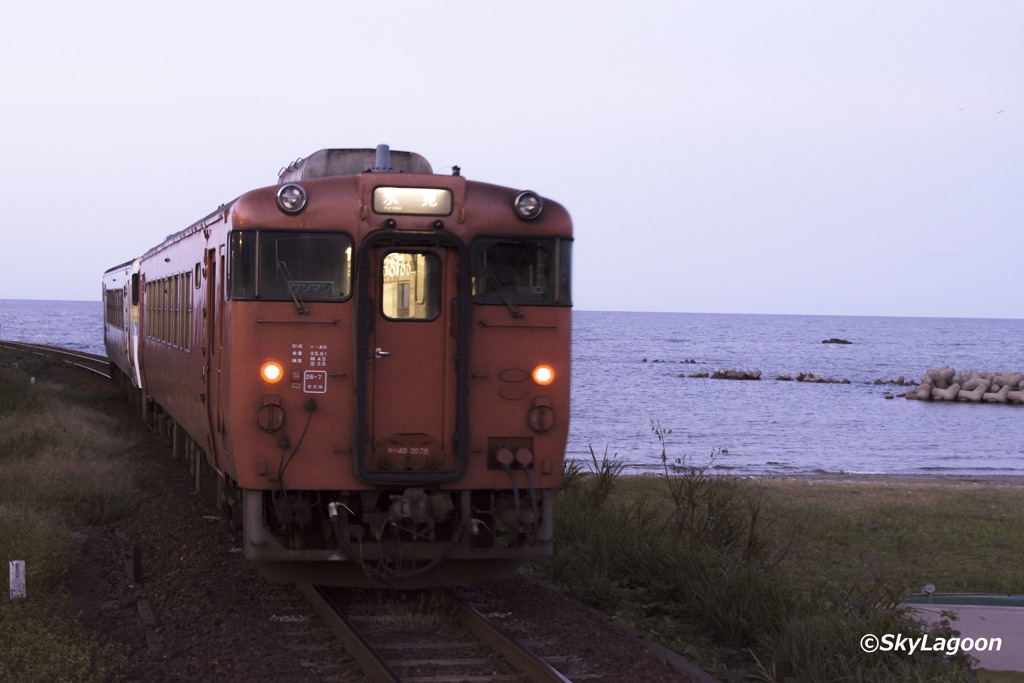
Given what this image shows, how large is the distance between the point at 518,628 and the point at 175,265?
6.81 metres

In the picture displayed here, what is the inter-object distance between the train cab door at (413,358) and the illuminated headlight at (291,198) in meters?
0.56

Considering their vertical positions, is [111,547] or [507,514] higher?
[507,514]

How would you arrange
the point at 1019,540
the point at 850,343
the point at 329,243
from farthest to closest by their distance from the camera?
the point at 850,343 → the point at 1019,540 → the point at 329,243

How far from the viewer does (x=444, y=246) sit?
26.4ft

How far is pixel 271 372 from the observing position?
7.85 meters

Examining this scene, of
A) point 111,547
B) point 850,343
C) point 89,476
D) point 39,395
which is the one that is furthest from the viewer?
point 850,343

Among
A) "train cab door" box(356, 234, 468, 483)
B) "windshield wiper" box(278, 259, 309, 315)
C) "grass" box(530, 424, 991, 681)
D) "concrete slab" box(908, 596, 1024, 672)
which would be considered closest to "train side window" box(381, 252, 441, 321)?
"train cab door" box(356, 234, 468, 483)

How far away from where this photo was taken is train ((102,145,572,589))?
7867mm

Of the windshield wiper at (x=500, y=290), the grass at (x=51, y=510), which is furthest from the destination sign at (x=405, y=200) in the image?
the grass at (x=51, y=510)

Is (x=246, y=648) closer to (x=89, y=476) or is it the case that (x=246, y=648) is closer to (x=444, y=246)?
(x=444, y=246)

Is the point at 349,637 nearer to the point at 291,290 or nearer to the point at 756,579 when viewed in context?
the point at 291,290

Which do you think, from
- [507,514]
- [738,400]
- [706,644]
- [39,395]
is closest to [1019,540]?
[706,644]

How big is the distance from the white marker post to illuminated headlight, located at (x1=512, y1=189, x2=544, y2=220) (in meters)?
4.47

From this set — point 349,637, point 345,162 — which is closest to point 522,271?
point 345,162
